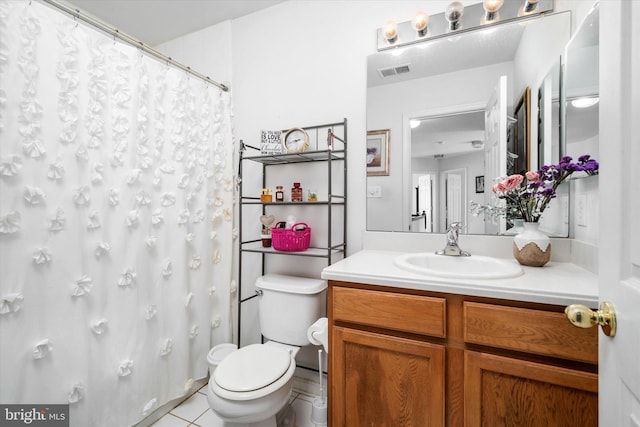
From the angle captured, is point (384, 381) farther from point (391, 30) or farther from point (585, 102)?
point (391, 30)

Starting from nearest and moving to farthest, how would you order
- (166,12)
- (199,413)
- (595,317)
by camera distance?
1. (595,317)
2. (199,413)
3. (166,12)

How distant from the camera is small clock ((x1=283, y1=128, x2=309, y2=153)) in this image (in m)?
1.76

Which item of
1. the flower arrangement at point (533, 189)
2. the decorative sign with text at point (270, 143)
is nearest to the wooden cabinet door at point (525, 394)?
the flower arrangement at point (533, 189)

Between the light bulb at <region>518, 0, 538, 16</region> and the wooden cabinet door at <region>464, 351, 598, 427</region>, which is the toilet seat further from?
the light bulb at <region>518, 0, 538, 16</region>

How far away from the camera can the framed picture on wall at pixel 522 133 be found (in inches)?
55.0

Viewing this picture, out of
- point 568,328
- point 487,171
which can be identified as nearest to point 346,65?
point 487,171

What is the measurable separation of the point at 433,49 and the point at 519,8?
0.41m

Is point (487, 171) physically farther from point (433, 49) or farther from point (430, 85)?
point (433, 49)

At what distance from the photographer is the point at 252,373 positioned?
1.26m

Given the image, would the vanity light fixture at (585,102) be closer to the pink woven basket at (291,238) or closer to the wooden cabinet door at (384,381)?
the wooden cabinet door at (384,381)

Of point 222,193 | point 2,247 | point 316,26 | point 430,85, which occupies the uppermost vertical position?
point 316,26

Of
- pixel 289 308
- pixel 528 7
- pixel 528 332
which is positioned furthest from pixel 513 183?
pixel 289 308

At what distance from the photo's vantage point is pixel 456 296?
101 cm

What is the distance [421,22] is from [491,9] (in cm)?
33
